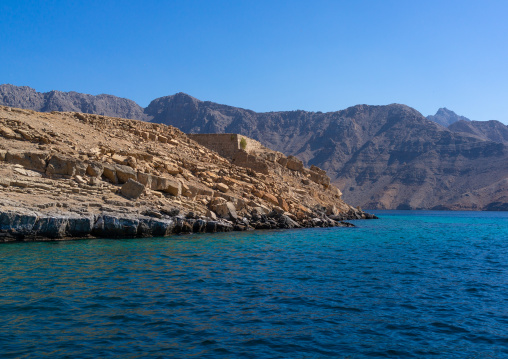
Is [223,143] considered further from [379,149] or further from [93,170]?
[379,149]

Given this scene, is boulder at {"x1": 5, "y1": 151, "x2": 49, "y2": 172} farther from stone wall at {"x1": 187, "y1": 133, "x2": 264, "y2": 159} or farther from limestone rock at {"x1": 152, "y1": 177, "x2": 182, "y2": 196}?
stone wall at {"x1": 187, "y1": 133, "x2": 264, "y2": 159}

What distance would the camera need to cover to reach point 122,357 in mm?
6152

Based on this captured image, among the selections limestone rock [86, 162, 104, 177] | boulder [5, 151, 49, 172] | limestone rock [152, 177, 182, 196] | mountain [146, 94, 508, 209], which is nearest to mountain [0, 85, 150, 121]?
mountain [146, 94, 508, 209]

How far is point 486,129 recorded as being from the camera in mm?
171875

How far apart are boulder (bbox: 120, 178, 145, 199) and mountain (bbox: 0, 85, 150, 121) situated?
110 meters

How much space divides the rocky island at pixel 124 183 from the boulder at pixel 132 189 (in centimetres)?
5

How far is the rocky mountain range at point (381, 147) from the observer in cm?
11069

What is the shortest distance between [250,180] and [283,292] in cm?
2095

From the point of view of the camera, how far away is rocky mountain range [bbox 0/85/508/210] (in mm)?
110688

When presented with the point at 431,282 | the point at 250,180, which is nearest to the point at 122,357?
the point at 431,282

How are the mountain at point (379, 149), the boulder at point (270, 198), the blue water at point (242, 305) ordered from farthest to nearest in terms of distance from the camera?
the mountain at point (379, 149), the boulder at point (270, 198), the blue water at point (242, 305)

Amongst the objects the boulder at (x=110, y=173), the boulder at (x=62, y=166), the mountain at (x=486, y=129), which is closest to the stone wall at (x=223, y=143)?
the boulder at (x=110, y=173)

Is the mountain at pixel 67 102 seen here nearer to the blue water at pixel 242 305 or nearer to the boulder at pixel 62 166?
the boulder at pixel 62 166

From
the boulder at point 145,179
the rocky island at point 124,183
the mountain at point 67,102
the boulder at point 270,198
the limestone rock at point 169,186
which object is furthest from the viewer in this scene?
the mountain at point 67,102
